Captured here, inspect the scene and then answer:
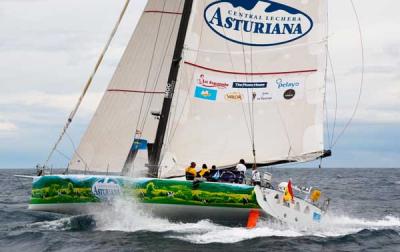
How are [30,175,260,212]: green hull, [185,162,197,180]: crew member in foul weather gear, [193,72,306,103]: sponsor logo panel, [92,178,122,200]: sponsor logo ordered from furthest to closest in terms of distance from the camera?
[193,72,306,103]: sponsor logo panel
[185,162,197,180]: crew member in foul weather gear
[92,178,122,200]: sponsor logo
[30,175,260,212]: green hull

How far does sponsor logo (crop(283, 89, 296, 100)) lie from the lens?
2314 cm

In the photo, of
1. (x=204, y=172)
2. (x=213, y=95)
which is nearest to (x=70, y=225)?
(x=204, y=172)

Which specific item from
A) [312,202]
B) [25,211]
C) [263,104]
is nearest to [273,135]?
[263,104]

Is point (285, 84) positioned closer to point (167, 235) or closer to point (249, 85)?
point (249, 85)

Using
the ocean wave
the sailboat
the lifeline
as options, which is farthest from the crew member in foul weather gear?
the lifeline

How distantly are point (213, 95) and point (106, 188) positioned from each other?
4827 mm

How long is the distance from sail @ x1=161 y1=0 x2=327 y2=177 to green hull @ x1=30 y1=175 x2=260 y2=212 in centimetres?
217

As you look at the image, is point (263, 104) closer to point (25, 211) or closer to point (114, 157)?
point (114, 157)

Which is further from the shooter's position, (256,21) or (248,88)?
(256,21)

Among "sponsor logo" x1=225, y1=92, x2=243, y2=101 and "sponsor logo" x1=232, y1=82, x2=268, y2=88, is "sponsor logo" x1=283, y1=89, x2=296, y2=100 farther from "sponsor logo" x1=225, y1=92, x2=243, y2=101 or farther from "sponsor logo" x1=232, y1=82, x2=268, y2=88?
"sponsor logo" x1=225, y1=92, x2=243, y2=101

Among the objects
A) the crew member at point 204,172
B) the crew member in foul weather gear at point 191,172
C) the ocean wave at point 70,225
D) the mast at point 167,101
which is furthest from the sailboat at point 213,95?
the crew member in foul weather gear at point 191,172

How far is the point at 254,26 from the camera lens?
75.4ft

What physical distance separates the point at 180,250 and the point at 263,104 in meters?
7.31

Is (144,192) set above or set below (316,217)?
above
